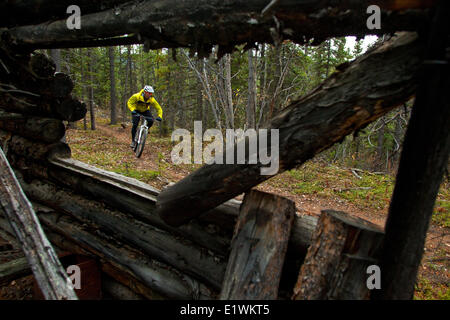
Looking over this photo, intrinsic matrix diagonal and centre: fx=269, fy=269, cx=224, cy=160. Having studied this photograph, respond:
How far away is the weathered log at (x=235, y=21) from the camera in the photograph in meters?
1.80

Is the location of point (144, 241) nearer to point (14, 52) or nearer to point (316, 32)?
point (316, 32)

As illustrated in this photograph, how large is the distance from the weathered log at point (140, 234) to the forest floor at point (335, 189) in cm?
285

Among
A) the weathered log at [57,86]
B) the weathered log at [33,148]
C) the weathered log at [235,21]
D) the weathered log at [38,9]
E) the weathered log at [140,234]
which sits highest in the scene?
the weathered log at [38,9]

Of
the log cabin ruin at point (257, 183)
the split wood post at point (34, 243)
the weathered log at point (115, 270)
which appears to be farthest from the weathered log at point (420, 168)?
the weathered log at point (115, 270)

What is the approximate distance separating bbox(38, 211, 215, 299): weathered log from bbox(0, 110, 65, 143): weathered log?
4.63ft

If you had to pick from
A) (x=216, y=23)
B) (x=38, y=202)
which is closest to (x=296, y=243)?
(x=216, y=23)

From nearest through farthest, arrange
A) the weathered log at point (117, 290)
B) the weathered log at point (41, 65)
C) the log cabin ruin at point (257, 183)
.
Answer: the log cabin ruin at point (257, 183) < the weathered log at point (117, 290) < the weathered log at point (41, 65)

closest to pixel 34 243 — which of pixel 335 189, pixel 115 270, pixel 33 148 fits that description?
pixel 115 270

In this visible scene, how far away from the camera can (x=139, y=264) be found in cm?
341

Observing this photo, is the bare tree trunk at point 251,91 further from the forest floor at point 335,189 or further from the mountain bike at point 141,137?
the mountain bike at point 141,137

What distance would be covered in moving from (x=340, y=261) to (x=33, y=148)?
4.94m

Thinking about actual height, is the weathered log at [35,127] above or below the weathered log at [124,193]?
above

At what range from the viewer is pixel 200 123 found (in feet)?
72.3

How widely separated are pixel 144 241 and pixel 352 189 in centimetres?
779
